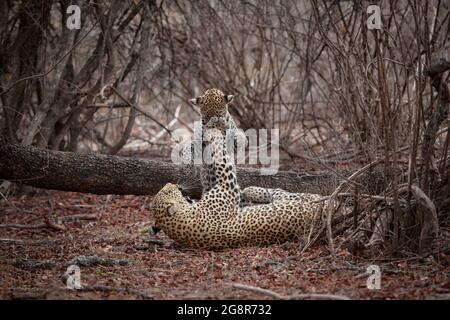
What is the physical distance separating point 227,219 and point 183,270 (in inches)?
38.1

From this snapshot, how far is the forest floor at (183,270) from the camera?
5270 mm

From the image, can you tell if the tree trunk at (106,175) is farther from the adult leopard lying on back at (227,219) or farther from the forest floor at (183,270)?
the adult leopard lying on back at (227,219)

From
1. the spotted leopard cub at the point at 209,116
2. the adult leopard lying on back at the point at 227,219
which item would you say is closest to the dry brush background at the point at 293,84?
the adult leopard lying on back at the point at 227,219

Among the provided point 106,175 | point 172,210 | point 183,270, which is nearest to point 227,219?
point 172,210

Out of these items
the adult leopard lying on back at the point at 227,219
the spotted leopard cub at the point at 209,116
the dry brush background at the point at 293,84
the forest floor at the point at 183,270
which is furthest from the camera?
the spotted leopard cub at the point at 209,116

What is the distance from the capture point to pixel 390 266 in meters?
5.77

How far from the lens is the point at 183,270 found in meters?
6.11

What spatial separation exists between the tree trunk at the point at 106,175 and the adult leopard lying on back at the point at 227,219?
75 centimetres

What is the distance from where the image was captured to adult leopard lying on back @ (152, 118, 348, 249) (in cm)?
685

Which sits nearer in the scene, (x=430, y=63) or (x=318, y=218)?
(x=430, y=63)

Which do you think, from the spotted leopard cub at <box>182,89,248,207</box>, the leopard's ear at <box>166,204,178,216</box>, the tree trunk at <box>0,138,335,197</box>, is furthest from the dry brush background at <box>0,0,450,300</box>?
the leopard's ear at <box>166,204,178,216</box>
